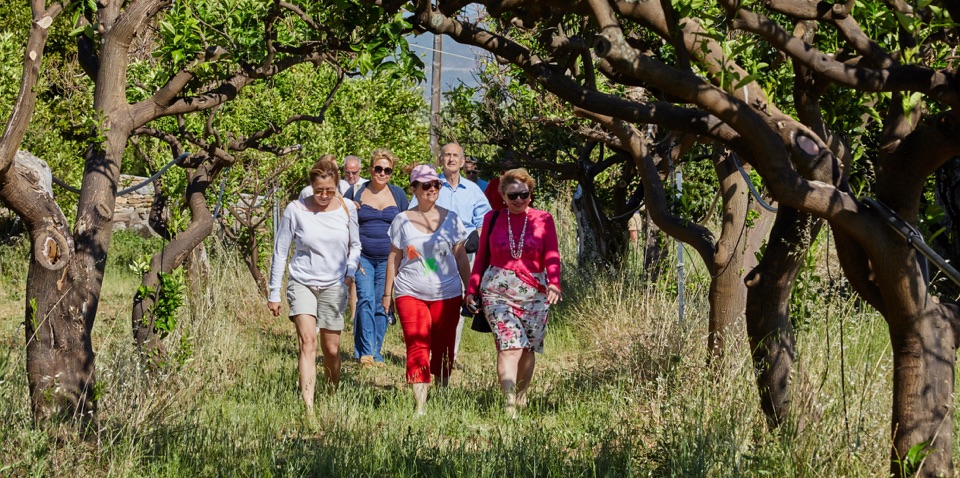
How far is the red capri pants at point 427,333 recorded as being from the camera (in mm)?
8000

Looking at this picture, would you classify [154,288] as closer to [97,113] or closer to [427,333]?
[97,113]

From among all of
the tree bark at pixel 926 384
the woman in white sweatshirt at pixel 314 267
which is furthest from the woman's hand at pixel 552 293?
the tree bark at pixel 926 384

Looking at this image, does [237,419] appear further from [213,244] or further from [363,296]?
[213,244]

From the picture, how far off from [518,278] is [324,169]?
1.64 metres

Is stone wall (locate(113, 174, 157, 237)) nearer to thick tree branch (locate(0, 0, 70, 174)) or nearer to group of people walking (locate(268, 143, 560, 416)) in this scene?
group of people walking (locate(268, 143, 560, 416))

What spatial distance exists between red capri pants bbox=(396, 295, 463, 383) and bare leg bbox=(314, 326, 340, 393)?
543 millimetres

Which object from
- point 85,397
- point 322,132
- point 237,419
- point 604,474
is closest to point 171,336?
point 237,419

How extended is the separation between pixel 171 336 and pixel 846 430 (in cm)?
512

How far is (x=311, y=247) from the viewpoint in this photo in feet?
26.5

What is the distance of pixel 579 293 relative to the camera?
12.9 metres

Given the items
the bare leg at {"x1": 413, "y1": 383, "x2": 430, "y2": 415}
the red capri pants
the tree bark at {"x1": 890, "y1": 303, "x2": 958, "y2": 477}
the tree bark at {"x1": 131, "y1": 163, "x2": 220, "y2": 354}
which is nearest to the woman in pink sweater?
the red capri pants

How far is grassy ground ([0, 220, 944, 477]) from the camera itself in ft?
17.0

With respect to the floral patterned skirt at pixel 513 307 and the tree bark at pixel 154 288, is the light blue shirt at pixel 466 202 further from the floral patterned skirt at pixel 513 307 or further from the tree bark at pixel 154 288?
the tree bark at pixel 154 288

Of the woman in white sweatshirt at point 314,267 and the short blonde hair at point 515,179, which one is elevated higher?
the short blonde hair at point 515,179
